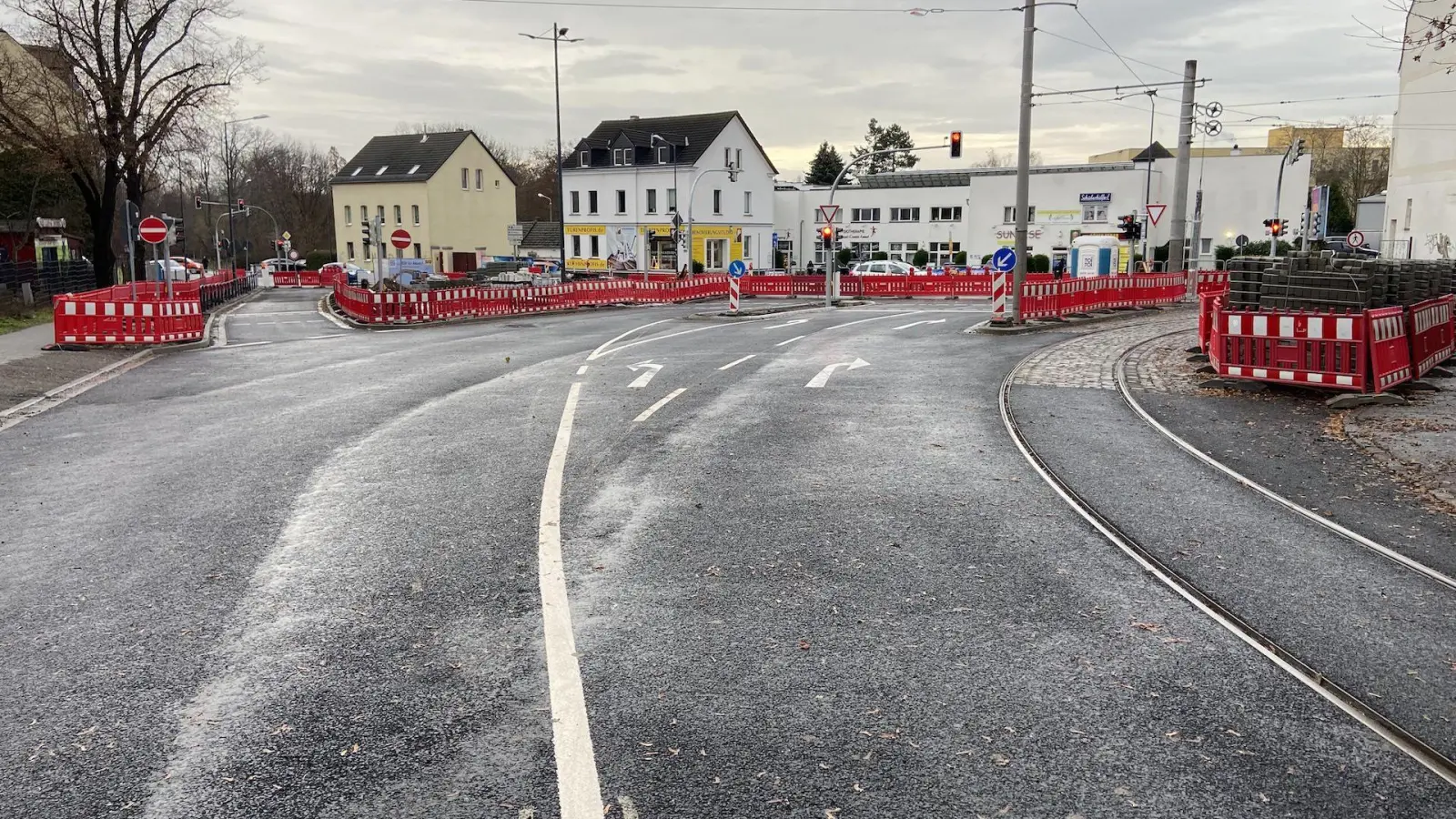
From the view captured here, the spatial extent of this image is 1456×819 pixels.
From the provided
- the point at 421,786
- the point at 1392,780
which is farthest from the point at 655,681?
the point at 1392,780

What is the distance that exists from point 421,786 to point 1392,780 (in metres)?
3.57

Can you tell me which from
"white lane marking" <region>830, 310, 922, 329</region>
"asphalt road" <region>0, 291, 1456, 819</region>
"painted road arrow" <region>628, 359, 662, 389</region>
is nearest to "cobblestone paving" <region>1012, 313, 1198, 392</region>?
"painted road arrow" <region>628, 359, 662, 389</region>

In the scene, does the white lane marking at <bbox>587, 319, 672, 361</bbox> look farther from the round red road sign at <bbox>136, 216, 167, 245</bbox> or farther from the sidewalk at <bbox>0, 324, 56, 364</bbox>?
the round red road sign at <bbox>136, 216, 167, 245</bbox>

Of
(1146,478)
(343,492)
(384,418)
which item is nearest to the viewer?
(343,492)

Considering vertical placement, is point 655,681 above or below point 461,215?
below

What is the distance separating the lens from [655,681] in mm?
4570

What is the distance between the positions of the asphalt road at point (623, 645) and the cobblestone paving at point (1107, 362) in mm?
5842

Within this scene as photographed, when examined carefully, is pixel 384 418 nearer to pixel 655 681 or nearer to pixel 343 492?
pixel 343 492

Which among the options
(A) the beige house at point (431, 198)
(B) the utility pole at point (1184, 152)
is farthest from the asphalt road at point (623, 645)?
(A) the beige house at point (431, 198)

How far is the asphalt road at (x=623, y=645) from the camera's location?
12.2ft

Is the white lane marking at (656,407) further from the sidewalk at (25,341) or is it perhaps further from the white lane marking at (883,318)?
the sidewalk at (25,341)

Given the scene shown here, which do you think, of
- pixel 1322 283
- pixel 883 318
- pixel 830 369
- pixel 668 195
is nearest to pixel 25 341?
pixel 830 369

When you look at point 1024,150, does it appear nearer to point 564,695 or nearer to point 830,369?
point 830,369

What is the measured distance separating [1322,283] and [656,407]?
9.38 meters
